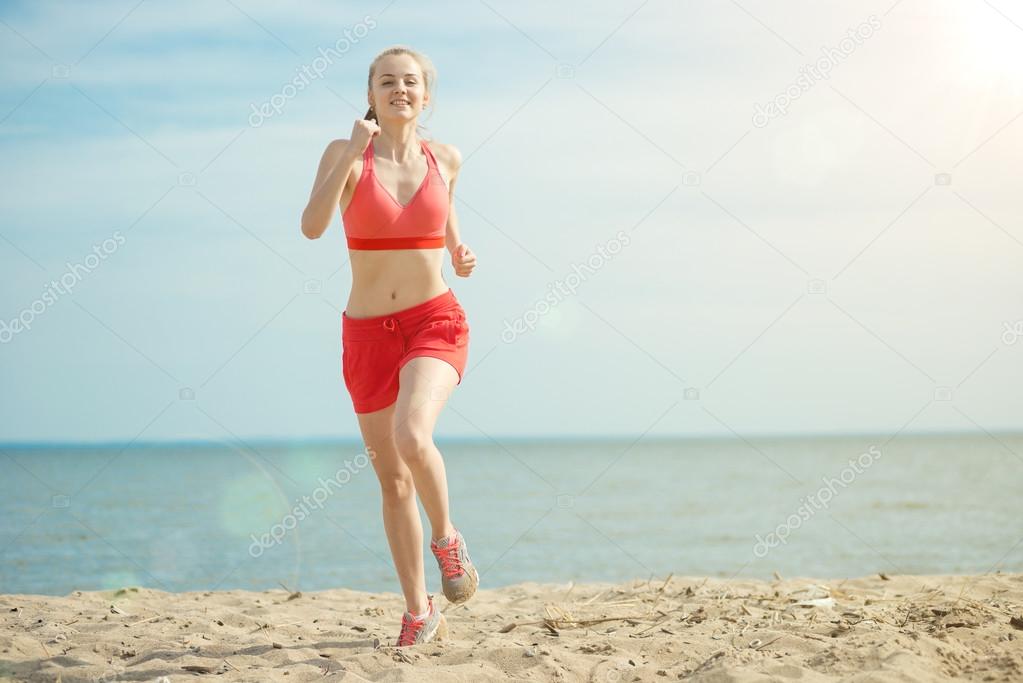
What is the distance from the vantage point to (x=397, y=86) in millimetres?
4070

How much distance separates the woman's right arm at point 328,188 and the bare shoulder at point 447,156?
550 millimetres

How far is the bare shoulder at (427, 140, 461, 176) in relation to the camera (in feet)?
14.3

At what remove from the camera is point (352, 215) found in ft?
13.3

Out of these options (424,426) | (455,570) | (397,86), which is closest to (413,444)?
(424,426)

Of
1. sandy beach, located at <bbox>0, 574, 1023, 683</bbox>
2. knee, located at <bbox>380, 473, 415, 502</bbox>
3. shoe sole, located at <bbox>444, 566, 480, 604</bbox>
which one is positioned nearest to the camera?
sandy beach, located at <bbox>0, 574, 1023, 683</bbox>

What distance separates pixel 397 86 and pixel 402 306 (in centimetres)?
101

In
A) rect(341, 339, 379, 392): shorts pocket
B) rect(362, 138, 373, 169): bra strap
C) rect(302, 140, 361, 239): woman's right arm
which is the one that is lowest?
rect(341, 339, 379, 392): shorts pocket

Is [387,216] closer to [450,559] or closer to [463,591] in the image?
[450,559]

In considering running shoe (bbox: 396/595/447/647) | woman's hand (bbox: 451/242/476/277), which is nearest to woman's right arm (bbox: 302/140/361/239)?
woman's hand (bbox: 451/242/476/277)

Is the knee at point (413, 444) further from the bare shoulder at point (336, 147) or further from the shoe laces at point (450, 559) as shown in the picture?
the bare shoulder at point (336, 147)

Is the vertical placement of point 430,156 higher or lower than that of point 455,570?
higher

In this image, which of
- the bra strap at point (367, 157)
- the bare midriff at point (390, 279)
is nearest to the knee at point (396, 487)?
the bare midriff at point (390, 279)

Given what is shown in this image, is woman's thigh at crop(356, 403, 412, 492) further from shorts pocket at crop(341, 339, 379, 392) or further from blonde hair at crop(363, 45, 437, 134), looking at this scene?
blonde hair at crop(363, 45, 437, 134)

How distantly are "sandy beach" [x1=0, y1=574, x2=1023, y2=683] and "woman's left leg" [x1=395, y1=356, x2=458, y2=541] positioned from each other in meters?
0.65
